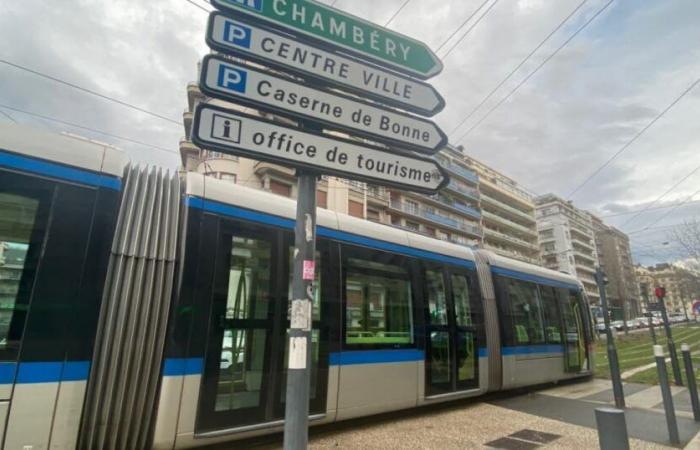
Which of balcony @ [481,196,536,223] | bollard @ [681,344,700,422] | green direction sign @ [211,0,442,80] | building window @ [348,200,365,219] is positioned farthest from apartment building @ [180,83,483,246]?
bollard @ [681,344,700,422]

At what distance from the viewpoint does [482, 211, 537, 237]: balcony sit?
5481 centimetres

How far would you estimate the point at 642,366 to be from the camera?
12.5 meters

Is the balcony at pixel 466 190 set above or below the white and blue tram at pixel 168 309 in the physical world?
above

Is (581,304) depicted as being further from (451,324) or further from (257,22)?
(257,22)

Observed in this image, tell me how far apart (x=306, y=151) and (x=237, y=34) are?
0.97m

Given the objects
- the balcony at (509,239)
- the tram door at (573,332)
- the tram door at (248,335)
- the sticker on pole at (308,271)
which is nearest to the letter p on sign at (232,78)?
the sticker on pole at (308,271)

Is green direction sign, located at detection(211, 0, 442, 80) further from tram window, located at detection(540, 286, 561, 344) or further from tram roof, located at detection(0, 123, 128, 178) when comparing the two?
tram window, located at detection(540, 286, 561, 344)

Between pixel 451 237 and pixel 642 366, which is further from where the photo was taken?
pixel 451 237

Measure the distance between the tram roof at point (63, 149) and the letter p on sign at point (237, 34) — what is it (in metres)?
1.93

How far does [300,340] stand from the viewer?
99.4 inches

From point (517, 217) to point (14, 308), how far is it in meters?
65.9

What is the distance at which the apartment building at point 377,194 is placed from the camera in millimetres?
23703

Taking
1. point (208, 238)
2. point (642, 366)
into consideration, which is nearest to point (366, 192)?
point (642, 366)

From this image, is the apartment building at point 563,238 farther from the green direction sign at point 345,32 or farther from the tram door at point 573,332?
the green direction sign at point 345,32
